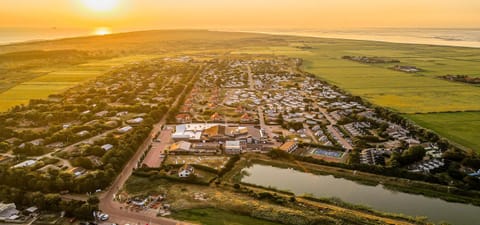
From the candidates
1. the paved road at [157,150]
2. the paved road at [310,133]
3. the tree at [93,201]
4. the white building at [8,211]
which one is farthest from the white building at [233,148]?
the white building at [8,211]

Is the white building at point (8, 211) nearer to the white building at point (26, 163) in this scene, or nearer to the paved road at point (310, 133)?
the white building at point (26, 163)

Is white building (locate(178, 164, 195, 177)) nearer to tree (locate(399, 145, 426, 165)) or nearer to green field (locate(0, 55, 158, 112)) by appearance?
tree (locate(399, 145, 426, 165))

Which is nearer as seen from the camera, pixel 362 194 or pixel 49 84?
pixel 362 194

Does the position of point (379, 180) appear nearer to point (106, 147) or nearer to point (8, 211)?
point (106, 147)

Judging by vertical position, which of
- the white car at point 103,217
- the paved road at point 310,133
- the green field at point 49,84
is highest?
the green field at point 49,84

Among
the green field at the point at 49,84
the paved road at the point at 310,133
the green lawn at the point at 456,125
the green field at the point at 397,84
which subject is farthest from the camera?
the green field at the point at 49,84

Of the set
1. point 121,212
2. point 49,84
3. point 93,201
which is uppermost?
point 49,84

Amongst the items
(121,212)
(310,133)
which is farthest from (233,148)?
(121,212)
